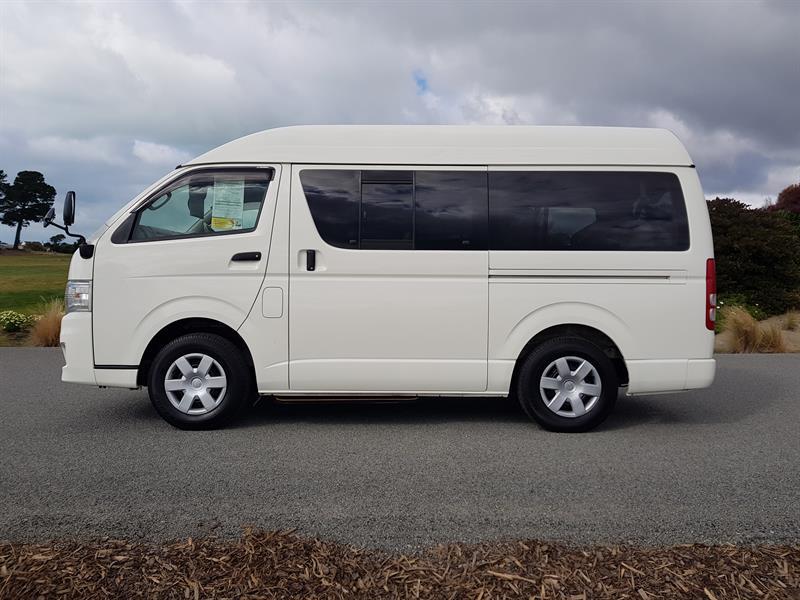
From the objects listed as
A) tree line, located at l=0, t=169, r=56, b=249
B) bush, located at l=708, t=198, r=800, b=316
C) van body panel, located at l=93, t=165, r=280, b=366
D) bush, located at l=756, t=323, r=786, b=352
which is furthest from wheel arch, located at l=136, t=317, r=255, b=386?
tree line, located at l=0, t=169, r=56, b=249

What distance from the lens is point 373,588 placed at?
302 cm

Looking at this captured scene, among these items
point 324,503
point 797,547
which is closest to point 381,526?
point 324,503

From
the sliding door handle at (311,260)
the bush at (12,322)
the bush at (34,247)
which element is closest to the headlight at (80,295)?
the sliding door handle at (311,260)

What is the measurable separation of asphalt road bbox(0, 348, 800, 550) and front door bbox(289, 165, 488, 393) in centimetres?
55

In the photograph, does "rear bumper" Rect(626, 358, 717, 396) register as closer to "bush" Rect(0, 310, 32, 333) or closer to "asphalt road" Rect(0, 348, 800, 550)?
"asphalt road" Rect(0, 348, 800, 550)

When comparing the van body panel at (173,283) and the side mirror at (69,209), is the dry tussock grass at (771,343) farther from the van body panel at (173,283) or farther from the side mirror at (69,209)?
the side mirror at (69,209)

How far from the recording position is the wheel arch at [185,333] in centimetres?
584

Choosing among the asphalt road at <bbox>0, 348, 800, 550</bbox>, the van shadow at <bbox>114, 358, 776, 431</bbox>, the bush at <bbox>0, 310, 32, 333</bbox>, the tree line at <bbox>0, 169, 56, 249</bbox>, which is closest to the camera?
the asphalt road at <bbox>0, 348, 800, 550</bbox>

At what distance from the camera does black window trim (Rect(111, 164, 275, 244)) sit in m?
5.75

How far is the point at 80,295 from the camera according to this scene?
5734 millimetres

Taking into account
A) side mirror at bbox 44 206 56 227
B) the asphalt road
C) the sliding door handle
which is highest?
side mirror at bbox 44 206 56 227

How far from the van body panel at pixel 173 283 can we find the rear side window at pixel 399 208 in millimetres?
492

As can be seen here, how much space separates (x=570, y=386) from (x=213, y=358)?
290cm

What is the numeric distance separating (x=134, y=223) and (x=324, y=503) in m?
2.99
